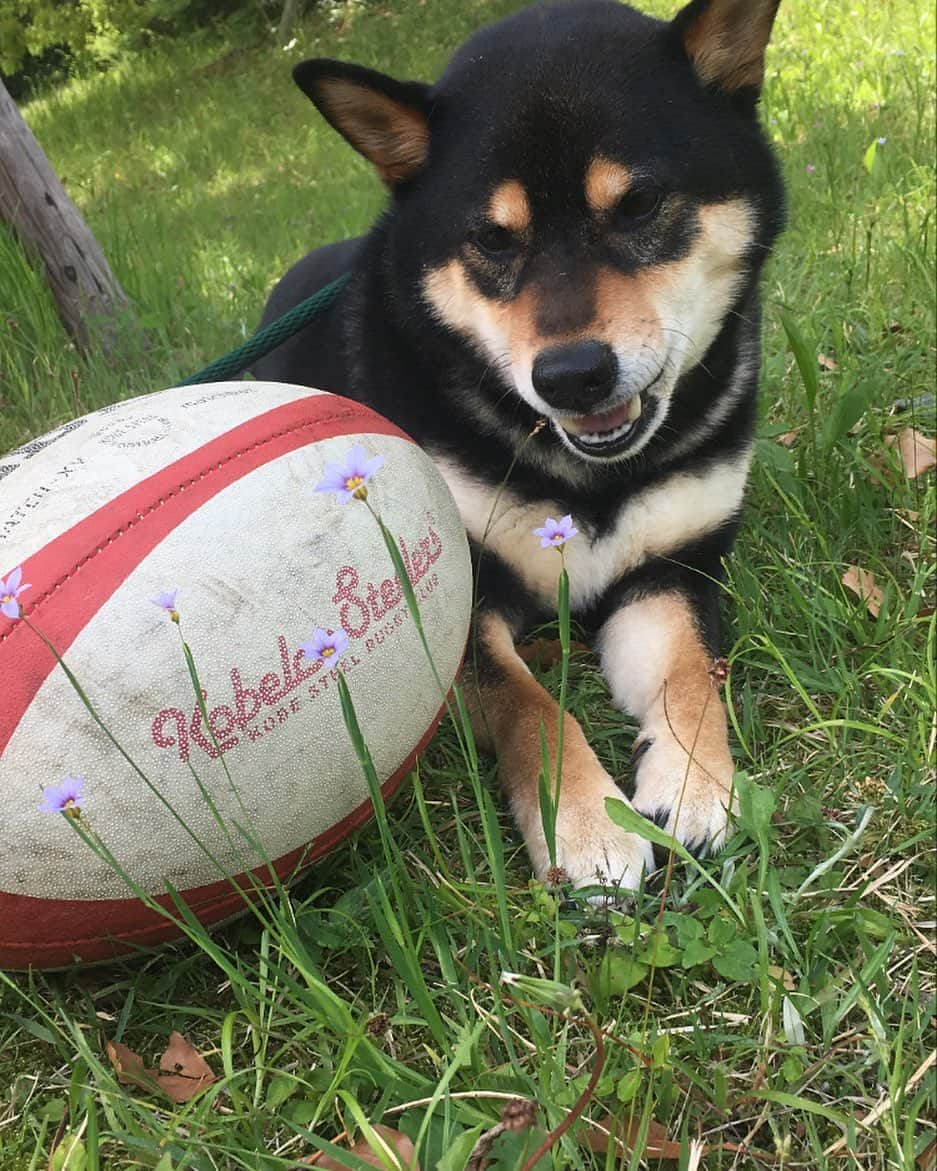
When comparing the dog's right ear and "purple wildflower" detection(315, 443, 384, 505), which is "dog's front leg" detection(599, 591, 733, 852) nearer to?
"purple wildflower" detection(315, 443, 384, 505)

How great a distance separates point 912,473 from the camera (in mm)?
2688

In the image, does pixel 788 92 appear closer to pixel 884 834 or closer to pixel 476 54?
pixel 476 54

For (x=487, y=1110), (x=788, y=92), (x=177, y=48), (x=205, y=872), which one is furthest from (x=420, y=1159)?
(x=177, y=48)

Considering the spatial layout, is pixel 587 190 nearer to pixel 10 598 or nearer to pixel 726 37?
pixel 726 37

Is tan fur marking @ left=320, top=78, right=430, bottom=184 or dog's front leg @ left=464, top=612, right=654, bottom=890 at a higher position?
tan fur marking @ left=320, top=78, right=430, bottom=184

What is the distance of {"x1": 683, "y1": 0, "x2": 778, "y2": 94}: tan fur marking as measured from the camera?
211cm

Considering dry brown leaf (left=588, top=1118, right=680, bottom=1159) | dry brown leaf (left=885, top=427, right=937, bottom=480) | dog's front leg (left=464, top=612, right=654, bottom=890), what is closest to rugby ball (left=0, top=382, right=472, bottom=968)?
dog's front leg (left=464, top=612, right=654, bottom=890)

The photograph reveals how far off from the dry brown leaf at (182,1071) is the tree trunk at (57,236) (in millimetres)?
3181

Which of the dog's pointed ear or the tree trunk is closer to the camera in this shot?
the dog's pointed ear

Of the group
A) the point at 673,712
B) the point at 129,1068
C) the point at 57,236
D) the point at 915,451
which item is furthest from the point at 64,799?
the point at 57,236

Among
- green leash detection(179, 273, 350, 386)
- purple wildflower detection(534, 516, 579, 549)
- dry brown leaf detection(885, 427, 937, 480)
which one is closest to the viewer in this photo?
purple wildflower detection(534, 516, 579, 549)

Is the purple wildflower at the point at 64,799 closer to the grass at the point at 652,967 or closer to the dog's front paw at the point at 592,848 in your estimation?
the grass at the point at 652,967

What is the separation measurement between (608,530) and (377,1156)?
56.8 inches

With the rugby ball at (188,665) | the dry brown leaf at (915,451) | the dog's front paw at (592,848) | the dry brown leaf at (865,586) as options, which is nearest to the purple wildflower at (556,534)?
the rugby ball at (188,665)
